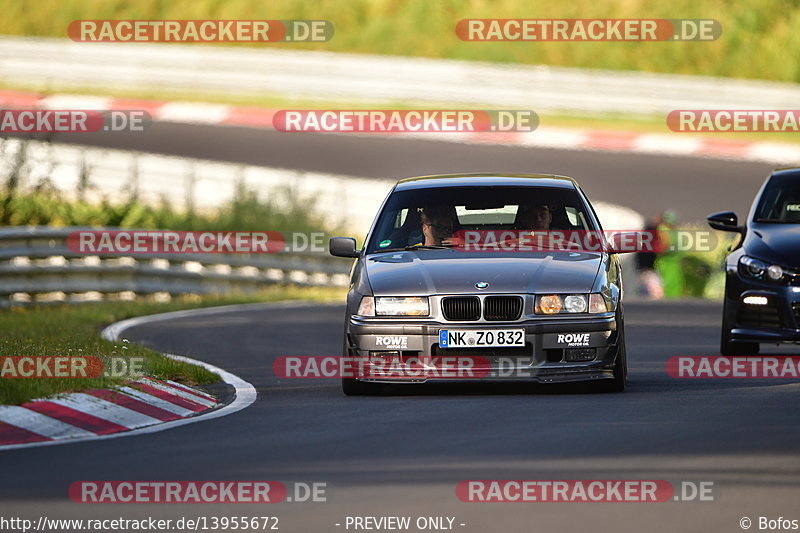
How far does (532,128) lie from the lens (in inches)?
1474

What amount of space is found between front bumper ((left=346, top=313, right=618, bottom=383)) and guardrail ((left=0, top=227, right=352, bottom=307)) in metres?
12.2

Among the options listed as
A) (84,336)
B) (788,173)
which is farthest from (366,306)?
(788,173)

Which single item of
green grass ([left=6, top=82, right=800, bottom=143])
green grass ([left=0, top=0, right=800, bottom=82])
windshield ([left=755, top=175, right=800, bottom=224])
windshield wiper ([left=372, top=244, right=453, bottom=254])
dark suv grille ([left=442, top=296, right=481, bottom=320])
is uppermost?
green grass ([left=0, top=0, right=800, bottom=82])

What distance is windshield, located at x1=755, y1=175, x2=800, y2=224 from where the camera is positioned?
14.5m

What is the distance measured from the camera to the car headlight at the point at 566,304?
11320mm

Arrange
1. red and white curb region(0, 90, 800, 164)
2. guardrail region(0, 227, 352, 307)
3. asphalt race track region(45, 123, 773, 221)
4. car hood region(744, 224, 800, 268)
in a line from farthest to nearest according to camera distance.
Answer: red and white curb region(0, 90, 800, 164) < asphalt race track region(45, 123, 773, 221) < guardrail region(0, 227, 352, 307) < car hood region(744, 224, 800, 268)

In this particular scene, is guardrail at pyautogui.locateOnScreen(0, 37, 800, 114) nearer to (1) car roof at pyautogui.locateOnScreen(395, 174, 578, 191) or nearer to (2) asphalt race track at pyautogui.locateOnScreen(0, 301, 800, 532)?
(1) car roof at pyautogui.locateOnScreen(395, 174, 578, 191)

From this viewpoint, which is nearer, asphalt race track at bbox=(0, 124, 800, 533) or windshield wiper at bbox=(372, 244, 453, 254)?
Answer: asphalt race track at bbox=(0, 124, 800, 533)

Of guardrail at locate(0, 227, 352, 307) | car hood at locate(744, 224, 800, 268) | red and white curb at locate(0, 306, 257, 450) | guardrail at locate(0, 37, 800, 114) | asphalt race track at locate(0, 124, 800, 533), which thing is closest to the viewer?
asphalt race track at locate(0, 124, 800, 533)

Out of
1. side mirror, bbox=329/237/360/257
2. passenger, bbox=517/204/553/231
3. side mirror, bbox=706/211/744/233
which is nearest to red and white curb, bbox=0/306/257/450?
side mirror, bbox=329/237/360/257

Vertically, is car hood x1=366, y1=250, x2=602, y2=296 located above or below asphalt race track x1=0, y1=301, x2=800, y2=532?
above

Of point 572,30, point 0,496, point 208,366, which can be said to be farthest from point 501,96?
point 0,496

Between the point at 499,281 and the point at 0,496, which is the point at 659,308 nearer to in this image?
the point at 499,281

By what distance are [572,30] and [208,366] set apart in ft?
113
